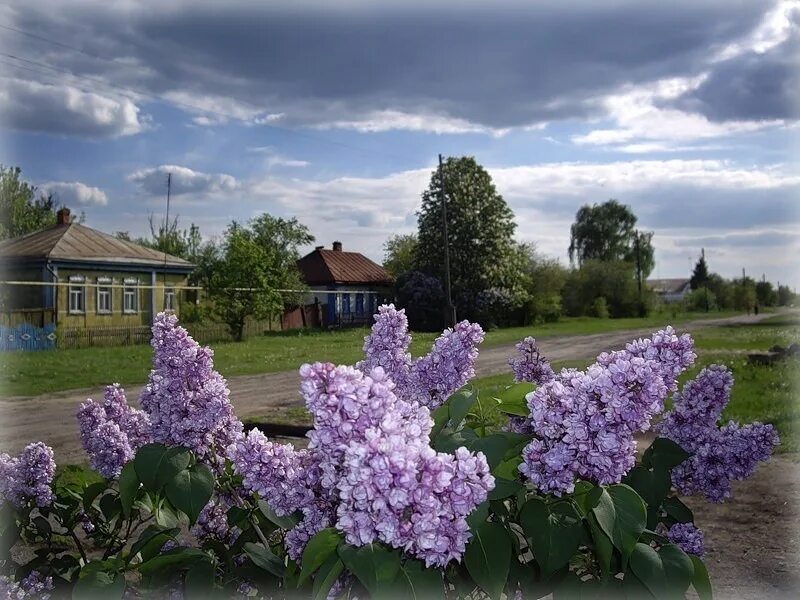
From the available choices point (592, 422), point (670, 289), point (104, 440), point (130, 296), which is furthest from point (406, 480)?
point (670, 289)

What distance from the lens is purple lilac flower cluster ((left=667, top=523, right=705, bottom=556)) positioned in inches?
52.0

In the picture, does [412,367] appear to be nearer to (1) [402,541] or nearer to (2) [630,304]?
(1) [402,541]

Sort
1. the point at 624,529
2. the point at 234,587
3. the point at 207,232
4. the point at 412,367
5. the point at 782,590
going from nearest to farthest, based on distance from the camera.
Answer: the point at 624,529 < the point at 234,587 < the point at 412,367 < the point at 782,590 < the point at 207,232

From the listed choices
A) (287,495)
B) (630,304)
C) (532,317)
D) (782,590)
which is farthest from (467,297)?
(287,495)

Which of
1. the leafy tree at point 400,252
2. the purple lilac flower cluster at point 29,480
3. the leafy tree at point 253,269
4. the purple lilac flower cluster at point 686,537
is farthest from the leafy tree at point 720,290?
the purple lilac flower cluster at point 29,480

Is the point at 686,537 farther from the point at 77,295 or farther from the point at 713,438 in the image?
the point at 77,295

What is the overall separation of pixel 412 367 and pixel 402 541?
0.61 meters

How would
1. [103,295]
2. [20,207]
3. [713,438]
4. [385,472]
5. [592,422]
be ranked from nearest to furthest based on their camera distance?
1. [385,472]
2. [592,422]
3. [713,438]
4. [20,207]
5. [103,295]

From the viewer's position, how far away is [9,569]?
1.71 m

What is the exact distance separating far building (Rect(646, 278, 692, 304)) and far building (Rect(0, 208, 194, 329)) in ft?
8.87

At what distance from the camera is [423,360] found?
135 cm

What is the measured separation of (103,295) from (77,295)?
16cm

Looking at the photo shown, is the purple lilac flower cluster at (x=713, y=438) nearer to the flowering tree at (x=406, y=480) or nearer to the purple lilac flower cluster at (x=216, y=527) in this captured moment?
the flowering tree at (x=406, y=480)

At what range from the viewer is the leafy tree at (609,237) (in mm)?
3895
